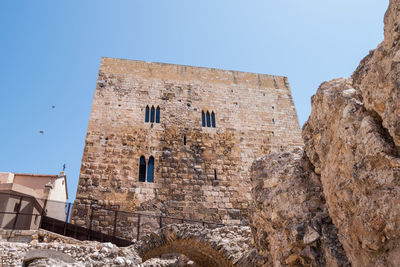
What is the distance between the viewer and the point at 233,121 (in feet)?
45.1

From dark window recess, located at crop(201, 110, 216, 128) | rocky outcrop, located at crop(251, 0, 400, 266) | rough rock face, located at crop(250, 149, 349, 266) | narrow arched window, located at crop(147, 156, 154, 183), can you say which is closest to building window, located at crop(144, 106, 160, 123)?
narrow arched window, located at crop(147, 156, 154, 183)

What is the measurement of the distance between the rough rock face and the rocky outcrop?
0.05 feet

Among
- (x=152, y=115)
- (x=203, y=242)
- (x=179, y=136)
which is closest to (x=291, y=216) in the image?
(x=203, y=242)

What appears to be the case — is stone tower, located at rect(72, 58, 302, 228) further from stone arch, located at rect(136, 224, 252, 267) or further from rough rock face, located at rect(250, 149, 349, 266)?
rough rock face, located at rect(250, 149, 349, 266)

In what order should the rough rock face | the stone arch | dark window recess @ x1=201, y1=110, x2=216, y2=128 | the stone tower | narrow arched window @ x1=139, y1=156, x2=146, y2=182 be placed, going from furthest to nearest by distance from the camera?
dark window recess @ x1=201, y1=110, x2=216, y2=128, narrow arched window @ x1=139, y1=156, x2=146, y2=182, the stone tower, the stone arch, the rough rock face

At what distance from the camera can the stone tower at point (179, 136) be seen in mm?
Result: 11219

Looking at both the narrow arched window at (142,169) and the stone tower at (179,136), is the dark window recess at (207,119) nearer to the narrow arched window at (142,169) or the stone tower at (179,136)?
the stone tower at (179,136)

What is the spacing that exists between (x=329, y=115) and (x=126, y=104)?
982cm

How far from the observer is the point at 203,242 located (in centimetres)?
764

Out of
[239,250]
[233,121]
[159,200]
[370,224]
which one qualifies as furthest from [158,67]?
[370,224]

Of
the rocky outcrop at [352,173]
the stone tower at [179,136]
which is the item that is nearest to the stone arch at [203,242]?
the rocky outcrop at [352,173]

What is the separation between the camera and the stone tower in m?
11.2

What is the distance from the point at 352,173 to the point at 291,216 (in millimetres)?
1471

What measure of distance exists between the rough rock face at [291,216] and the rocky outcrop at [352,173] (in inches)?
0.6
